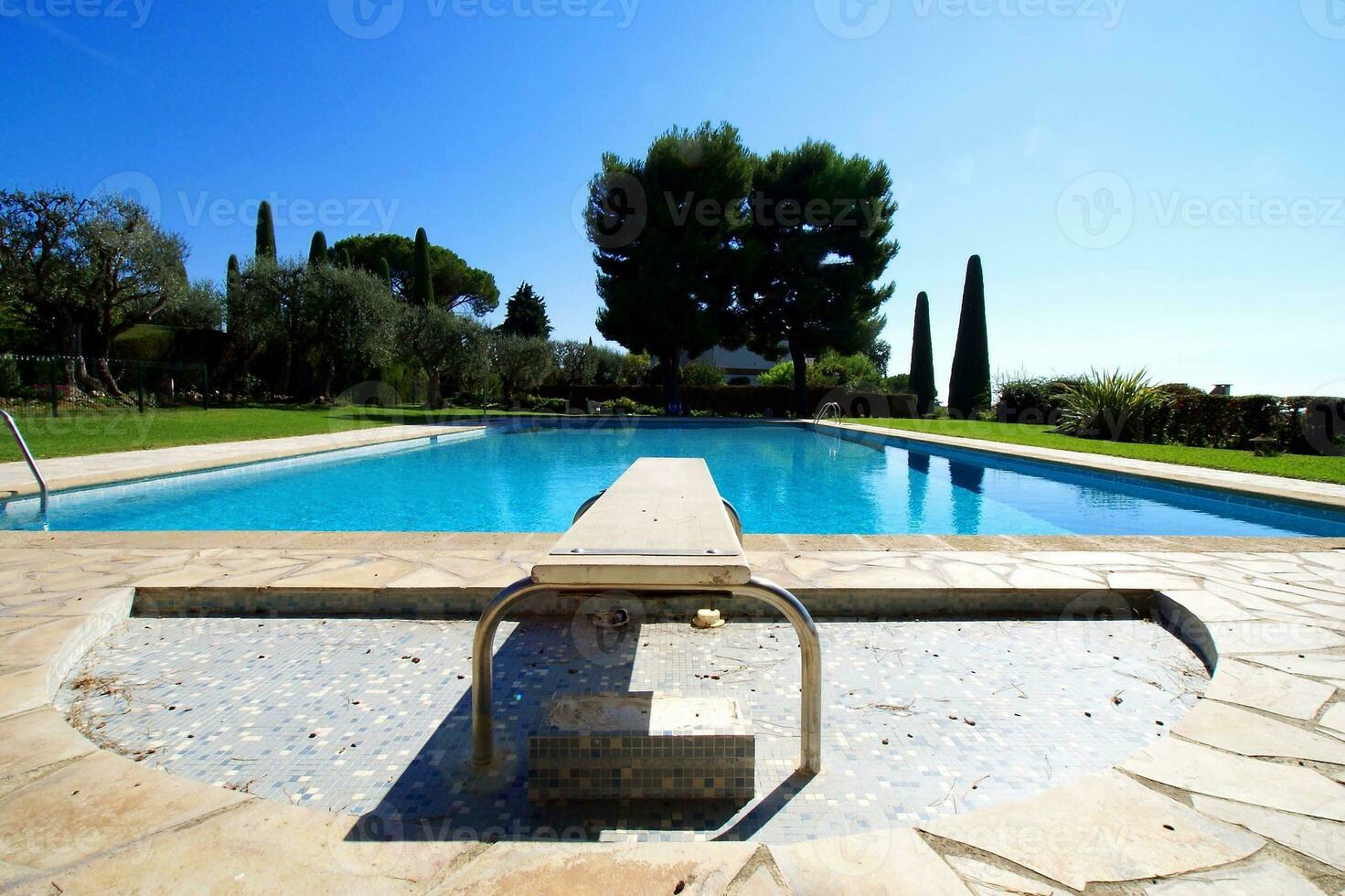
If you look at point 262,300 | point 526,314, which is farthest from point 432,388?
point 526,314

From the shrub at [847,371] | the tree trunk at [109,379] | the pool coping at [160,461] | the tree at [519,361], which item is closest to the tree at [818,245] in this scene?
the shrub at [847,371]

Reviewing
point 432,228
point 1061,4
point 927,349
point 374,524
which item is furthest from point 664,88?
point 432,228

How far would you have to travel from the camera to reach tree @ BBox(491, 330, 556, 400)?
2588cm

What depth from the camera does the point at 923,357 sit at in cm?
2784

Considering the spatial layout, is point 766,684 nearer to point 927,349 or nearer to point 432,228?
point 927,349

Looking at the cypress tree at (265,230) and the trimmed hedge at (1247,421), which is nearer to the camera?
the trimmed hedge at (1247,421)

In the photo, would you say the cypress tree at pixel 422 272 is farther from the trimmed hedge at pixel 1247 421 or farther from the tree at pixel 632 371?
the trimmed hedge at pixel 1247 421

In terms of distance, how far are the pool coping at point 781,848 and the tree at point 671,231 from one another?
71.6ft

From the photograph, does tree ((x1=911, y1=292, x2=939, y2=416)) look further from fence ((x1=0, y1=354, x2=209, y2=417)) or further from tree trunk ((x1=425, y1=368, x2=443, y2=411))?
fence ((x1=0, y1=354, x2=209, y2=417))

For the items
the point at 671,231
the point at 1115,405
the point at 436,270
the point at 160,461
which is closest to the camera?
the point at 160,461

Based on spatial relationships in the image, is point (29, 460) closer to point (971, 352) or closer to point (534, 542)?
point (534, 542)

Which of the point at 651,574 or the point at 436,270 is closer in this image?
the point at 651,574

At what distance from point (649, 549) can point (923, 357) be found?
93.7 feet

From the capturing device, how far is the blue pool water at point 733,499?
637 cm
